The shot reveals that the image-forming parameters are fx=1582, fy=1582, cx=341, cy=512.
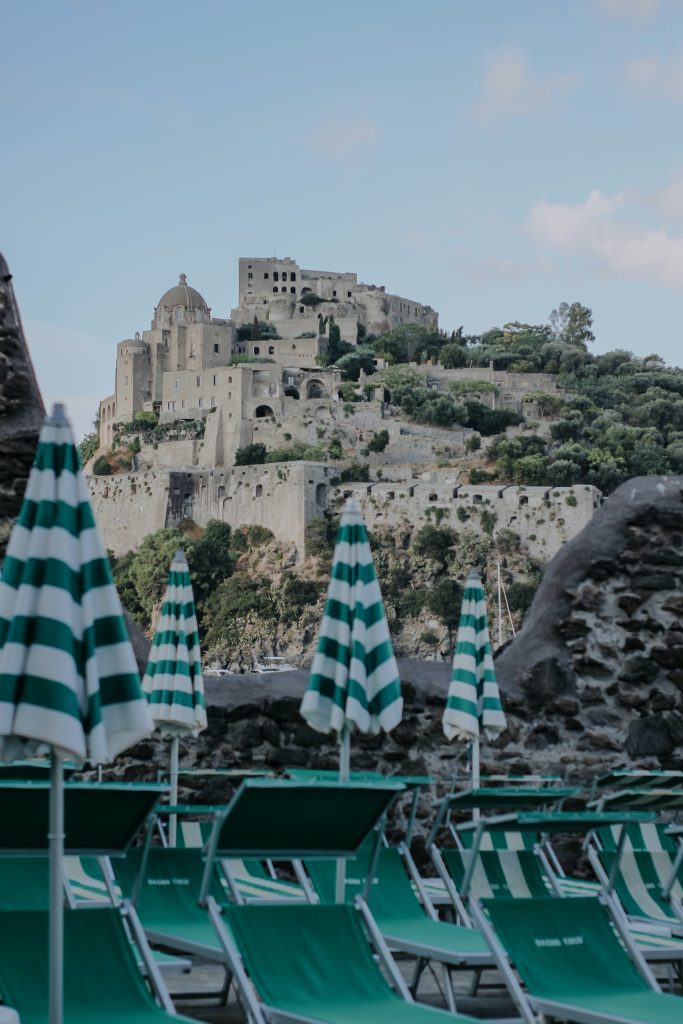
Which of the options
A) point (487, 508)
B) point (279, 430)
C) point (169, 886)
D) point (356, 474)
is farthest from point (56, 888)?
point (279, 430)

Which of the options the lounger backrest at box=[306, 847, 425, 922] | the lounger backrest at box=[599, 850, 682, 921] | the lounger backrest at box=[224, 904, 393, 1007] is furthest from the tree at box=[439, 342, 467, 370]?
Result: the lounger backrest at box=[224, 904, 393, 1007]

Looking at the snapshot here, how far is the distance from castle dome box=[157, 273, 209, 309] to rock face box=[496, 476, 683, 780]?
317 feet

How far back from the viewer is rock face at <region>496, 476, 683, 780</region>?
8.95 m

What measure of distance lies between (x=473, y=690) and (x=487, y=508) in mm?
60682

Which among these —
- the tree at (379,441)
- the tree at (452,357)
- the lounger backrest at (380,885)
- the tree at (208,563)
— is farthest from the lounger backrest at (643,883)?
the tree at (452,357)

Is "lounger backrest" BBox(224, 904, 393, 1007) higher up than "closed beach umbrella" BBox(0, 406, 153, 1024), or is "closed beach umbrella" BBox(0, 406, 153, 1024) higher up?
"closed beach umbrella" BBox(0, 406, 153, 1024)

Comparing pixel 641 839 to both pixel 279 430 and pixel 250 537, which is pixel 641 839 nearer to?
pixel 250 537

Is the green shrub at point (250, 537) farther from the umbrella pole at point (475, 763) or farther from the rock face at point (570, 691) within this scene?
the umbrella pole at point (475, 763)

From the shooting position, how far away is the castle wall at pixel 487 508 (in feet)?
217

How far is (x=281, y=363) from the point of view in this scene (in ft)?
316

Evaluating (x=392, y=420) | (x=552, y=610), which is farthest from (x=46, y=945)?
(x=392, y=420)

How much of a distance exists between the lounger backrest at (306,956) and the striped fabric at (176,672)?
301cm

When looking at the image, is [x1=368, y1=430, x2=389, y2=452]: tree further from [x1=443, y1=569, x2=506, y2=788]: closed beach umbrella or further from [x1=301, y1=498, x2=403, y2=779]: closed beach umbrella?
[x1=301, y1=498, x2=403, y2=779]: closed beach umbrella

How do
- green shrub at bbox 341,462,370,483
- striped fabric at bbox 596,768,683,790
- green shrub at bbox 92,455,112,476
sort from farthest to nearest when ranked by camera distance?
green shrub at bbox 92,455,112,476 < green shrub at bbox 341,462,370,483 < striped fabric at bbox 596,768,683,790
